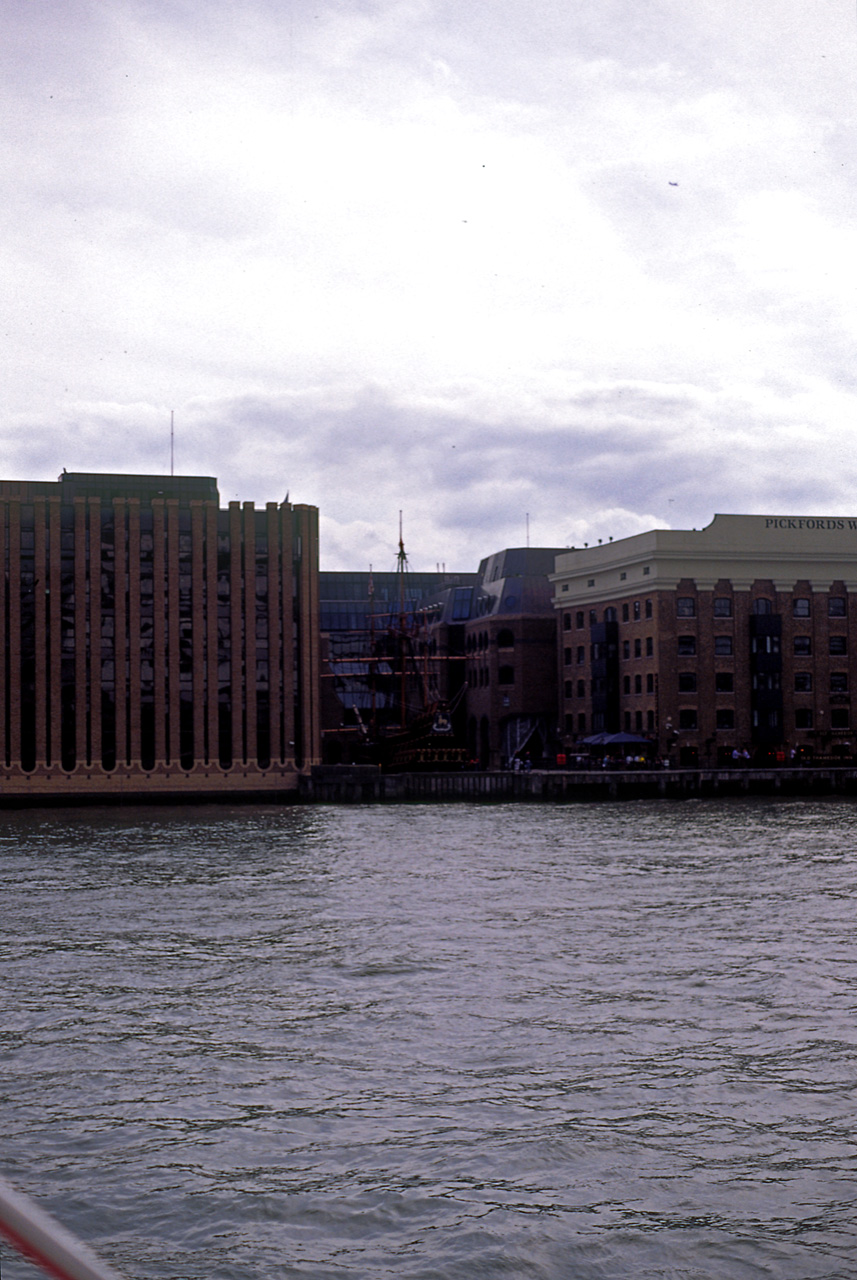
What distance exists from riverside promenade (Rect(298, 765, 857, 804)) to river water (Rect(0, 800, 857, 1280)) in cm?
5843

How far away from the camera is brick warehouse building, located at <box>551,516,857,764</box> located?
338 feet

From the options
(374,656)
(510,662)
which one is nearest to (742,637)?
(510,662)

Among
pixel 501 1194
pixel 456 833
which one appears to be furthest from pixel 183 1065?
pixel 456 833

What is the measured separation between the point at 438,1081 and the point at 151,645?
294 ft

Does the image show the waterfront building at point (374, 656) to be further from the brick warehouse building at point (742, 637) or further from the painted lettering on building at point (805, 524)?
the painted lettering on building at point (805, 524)

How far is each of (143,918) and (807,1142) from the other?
19537mm

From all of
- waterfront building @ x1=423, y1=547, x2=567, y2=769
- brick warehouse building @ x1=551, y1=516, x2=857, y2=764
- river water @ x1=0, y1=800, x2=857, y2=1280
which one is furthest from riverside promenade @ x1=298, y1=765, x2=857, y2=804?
river water @ x1=0, y1=800, x2=857, y2=1280

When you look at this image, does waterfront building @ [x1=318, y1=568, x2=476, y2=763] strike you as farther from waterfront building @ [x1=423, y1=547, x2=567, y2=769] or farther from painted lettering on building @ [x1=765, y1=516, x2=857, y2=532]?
painted lettering on building @ [x1=765, y1=516, x2=857, y2=532]

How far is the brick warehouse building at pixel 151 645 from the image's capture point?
102188mm

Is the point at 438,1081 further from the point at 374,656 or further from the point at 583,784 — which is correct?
the point at 374,656

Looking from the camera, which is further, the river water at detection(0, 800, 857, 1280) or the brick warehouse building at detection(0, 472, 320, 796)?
the brick warehouse building at detection(0, 472, 320, 796)

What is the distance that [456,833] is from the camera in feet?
200

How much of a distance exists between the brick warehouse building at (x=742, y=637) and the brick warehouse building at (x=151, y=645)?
976 inches

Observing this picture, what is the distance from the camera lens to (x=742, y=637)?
104 metres
